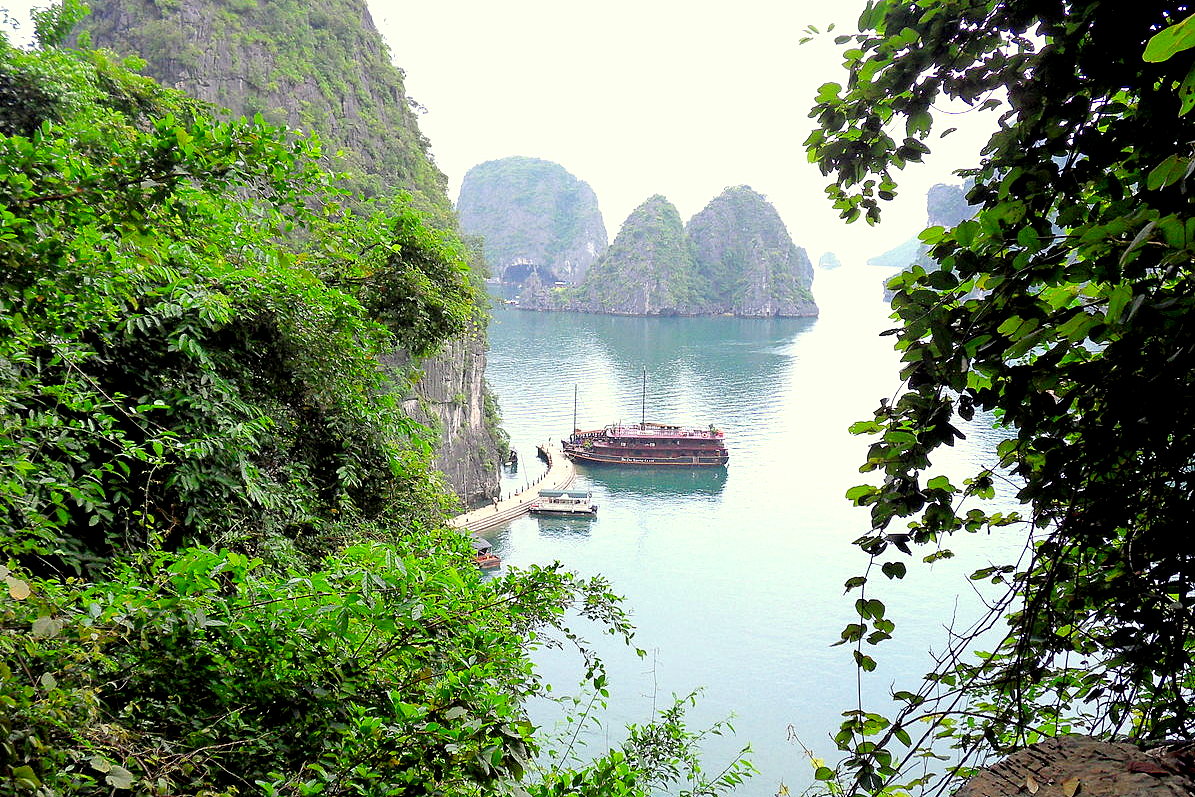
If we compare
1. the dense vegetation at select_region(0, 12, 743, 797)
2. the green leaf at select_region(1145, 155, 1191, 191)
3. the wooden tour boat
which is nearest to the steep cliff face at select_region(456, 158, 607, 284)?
the wooden tour boat

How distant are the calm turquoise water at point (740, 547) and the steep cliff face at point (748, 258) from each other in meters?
31.5

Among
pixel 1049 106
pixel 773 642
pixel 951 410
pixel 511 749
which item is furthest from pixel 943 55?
pixel 773 642

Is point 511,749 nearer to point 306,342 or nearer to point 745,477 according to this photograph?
point 306,342

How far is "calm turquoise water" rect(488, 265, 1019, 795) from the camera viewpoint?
14.1 m

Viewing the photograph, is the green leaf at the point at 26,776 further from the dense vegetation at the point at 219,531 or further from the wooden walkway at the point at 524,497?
the wooden walkway at the point at 524,497

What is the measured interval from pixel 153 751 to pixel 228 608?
44 cm

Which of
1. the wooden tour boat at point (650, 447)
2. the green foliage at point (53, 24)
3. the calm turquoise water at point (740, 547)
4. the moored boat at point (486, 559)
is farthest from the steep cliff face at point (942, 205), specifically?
the green foliage at point (53, 24)

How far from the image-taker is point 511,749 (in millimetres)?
1907

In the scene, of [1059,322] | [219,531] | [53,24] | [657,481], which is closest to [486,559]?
[657,481]

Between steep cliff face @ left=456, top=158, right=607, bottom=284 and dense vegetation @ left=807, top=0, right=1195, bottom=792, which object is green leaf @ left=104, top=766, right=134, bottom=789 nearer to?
dense vegetation @ left=807, top=0, right=1195, bottom=792

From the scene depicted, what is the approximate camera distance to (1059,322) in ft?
3.06

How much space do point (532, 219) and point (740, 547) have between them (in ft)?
299

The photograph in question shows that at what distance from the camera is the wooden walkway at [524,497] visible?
2275cm

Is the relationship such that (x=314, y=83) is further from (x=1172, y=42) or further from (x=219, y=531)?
(x=1172, y=42)
